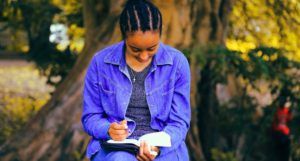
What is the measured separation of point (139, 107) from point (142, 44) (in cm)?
37

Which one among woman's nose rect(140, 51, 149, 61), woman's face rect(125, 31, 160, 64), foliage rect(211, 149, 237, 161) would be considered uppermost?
woman's face rect(125, 31, 160, 64)

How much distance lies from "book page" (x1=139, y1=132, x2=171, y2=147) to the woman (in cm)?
4

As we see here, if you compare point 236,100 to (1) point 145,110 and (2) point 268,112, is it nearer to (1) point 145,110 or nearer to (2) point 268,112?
(2) point 268,112

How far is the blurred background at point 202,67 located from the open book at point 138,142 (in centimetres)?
345

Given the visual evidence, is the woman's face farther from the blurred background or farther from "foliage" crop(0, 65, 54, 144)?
"foliage" crop(0, 65, 54, 144)

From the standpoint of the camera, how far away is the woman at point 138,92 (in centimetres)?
419

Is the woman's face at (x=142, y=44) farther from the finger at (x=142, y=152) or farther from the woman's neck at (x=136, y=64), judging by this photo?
the finger at (x=142, y=152)

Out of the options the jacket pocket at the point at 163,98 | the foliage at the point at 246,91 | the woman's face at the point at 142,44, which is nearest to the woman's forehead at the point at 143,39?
the woman's face at the point at 142,44

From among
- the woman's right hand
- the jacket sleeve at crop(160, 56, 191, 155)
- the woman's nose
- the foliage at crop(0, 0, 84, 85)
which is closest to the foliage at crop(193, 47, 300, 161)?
the foliage at crop(0, 0, 84, 85)

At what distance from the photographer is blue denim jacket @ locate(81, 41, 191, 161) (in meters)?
4.23

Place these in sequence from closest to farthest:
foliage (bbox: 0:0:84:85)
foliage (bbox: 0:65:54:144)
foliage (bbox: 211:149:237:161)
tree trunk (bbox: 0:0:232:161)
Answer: tree trunk (bbox: 0:0:232:161) < foliage (bbox: 211:149:237:161) < foliage (bbox: 0:0:84:85) < foliage (bbox: 0:65:54:144)

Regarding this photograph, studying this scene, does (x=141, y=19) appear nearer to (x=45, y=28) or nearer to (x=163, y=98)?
(x=163, y=98)

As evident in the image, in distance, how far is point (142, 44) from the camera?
13.4ft

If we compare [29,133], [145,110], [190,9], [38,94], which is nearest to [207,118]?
[190,9]
